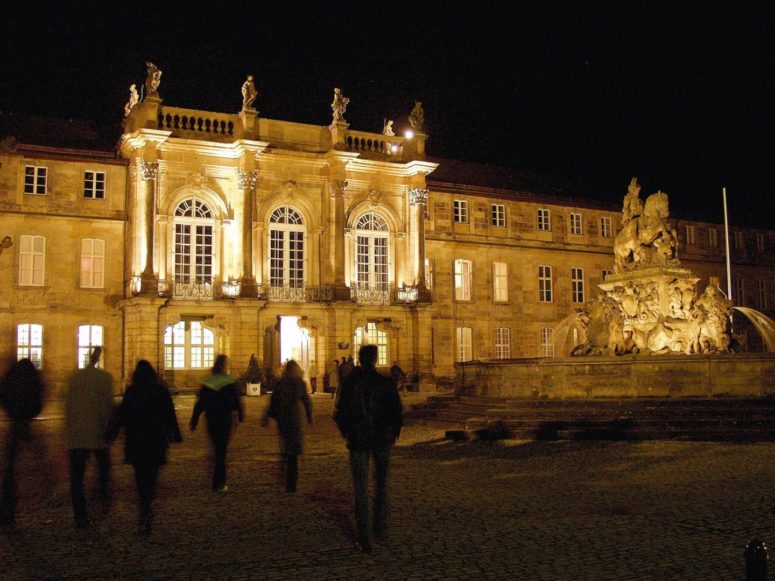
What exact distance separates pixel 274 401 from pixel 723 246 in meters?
47.9

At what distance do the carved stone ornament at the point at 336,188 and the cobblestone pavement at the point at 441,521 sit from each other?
83.2 ft

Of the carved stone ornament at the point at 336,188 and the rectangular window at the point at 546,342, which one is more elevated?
the carved stone ornament at the point at 336,188

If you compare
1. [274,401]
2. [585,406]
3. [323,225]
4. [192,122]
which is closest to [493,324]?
[323,225]

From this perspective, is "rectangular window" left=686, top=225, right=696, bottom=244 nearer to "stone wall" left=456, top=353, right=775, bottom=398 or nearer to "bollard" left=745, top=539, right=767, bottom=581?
"stone wall" left=456, top=353, right=775, bottom=398

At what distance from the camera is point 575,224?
159 feet

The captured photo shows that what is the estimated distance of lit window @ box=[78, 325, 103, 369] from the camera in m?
35.8

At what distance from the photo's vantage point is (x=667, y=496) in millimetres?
10102

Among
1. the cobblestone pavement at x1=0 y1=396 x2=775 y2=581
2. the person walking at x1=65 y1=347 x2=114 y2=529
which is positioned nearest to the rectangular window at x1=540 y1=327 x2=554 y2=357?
the cobblestone pavement at x1=0 y1=396 x2=775 y2=581

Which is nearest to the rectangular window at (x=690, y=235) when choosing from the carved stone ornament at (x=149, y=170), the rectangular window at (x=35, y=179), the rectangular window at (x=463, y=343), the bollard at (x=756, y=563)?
the rectangular window at (x=463, y=343)

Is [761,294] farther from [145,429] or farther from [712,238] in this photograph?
[145,429]

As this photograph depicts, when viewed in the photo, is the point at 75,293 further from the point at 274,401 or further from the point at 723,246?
the point at 723,246

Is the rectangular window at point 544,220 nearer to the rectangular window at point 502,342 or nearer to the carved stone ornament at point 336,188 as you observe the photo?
the rectangular window at point 502,342

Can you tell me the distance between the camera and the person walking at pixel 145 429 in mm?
8352

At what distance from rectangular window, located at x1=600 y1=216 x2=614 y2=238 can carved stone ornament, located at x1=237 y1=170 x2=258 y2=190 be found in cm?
2158
